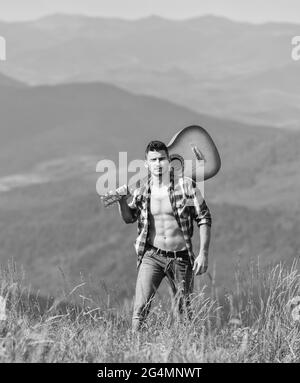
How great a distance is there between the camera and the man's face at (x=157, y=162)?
309 inches

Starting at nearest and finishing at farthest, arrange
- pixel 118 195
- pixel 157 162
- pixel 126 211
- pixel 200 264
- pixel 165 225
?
pixel 200 264, pixel 118 195, pixel 157 162, pixel 126 211, pixel 165 225

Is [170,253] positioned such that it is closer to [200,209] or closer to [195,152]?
[200,209]

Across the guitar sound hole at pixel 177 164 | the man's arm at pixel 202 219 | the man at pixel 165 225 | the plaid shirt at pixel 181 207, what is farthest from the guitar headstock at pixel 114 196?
the man's arm at pixel 202 219

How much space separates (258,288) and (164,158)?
4.02 ft

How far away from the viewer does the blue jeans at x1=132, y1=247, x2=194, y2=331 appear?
26.0 feet

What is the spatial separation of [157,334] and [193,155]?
1.41m

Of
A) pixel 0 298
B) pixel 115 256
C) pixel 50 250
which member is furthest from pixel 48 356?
pixel 50 250

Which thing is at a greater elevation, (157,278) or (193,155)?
(193,155)

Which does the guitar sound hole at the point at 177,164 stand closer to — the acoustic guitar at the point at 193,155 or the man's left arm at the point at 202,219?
the acoustic guitar at the point at 193,155

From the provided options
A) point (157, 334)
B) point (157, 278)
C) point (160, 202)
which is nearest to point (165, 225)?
point (160, 202)

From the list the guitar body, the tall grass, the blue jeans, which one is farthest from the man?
the tall grass

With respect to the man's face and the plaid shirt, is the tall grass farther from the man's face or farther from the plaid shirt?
the man's face

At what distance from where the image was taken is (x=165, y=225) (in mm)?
8148
